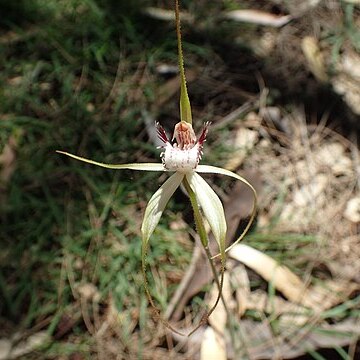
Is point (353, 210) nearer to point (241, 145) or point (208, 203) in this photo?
point (241, 145)

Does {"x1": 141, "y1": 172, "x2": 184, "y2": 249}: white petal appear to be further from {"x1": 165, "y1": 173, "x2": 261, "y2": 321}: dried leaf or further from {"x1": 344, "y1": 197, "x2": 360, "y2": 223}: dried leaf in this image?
{"x1": 344, "y1": 197, "x2": 360, "y2": 223}: dried leaf

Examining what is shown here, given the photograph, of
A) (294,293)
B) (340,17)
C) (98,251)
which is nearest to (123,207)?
(98,251)

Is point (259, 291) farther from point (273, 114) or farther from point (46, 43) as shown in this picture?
point (46, 43)

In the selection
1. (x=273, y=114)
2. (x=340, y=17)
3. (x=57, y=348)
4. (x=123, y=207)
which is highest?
(x=340, y=17)

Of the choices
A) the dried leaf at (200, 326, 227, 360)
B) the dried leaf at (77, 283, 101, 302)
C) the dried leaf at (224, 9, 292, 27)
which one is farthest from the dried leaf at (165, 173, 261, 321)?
the dried leaf at (224, 9, 292, 27)

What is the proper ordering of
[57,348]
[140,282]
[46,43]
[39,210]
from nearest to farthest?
[57,348] < [140,282] < [39,210] < [46,43]

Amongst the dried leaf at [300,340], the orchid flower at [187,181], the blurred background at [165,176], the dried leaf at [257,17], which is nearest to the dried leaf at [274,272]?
the blurred background at [165,176]

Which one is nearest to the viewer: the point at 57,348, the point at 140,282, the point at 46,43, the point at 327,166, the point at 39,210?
the point at 57,348

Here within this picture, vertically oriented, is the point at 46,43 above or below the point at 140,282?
above

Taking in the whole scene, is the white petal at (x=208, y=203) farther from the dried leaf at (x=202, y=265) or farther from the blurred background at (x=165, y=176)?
the dried leaf at (x=202, y=265)
